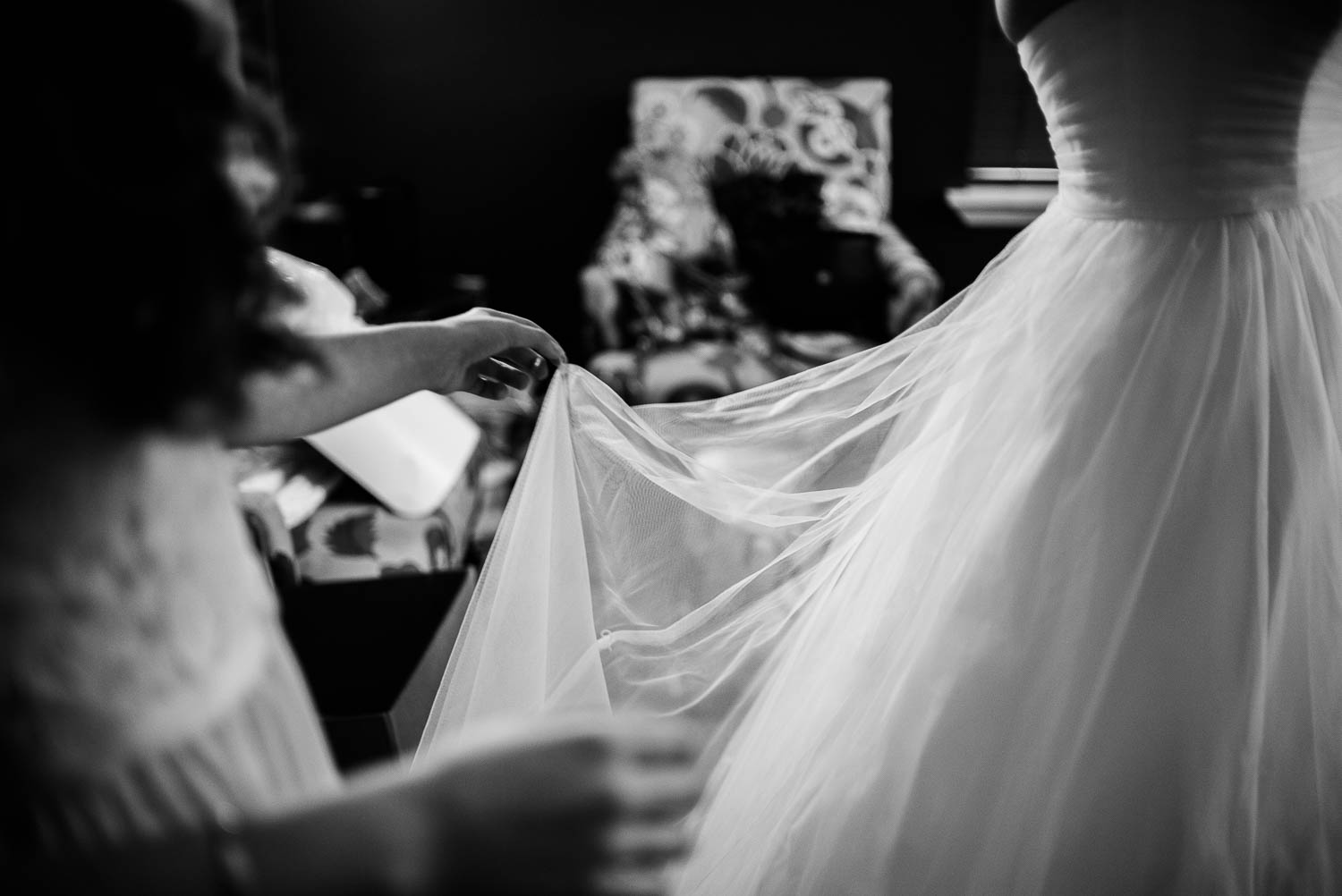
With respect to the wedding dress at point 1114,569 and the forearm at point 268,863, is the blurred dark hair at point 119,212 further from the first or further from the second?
the wedding dress at point 1114,569

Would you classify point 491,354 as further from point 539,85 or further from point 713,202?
point 539,85

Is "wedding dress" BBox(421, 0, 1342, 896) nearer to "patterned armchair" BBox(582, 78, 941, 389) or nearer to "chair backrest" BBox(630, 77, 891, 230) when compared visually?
"patterned armchair" BBox(582, 78, 941, 389)

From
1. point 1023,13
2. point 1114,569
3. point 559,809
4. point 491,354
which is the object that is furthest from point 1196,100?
point 559,809

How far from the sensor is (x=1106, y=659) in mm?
806

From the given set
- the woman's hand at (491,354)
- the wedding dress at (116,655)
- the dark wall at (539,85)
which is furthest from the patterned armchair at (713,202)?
the wedding dress at (116,655)

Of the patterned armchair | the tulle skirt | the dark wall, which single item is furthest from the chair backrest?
the tulle skirt

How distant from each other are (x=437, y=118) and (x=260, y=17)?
26.6 inches

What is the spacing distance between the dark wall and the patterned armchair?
0.29 metres

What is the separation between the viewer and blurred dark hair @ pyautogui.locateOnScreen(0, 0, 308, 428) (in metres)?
0.37

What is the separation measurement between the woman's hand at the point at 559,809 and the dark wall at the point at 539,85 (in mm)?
3255

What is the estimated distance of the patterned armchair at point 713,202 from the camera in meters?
2.83

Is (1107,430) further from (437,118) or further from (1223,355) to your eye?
(437,118)

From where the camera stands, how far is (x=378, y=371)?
827 mm

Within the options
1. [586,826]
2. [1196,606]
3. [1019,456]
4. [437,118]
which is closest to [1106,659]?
[1196,606]
